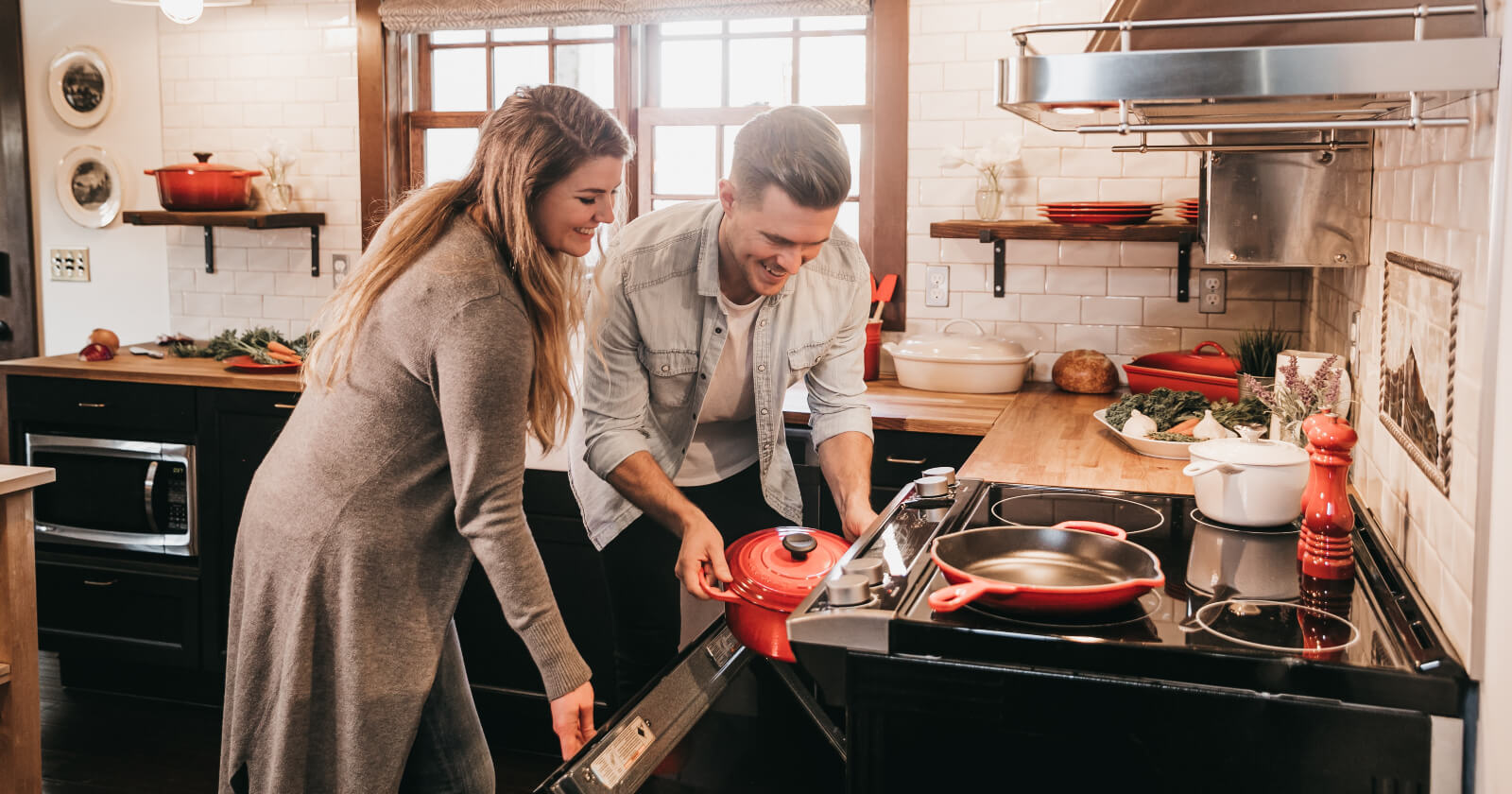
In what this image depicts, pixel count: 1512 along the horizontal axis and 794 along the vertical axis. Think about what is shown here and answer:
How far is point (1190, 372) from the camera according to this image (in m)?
3.08

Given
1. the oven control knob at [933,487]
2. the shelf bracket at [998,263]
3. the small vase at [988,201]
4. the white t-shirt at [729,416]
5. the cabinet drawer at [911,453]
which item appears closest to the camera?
the oven control knob at [933,487]

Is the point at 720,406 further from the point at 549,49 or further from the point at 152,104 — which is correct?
the point at 152,104

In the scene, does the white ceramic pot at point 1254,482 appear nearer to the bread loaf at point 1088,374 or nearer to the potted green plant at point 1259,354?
the potted green plant at point 1259,354

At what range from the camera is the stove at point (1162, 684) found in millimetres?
1243

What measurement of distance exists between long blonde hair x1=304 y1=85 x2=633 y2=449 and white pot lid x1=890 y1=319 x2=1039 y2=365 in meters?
1.93

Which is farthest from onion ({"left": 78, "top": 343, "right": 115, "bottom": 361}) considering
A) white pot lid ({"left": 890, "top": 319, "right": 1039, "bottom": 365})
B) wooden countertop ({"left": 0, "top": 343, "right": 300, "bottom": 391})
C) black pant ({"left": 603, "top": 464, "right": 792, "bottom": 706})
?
white pot lid ({"left": 890, "top": 319, "right": 1039, "bottom": 365})

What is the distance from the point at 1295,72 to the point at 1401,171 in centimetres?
65

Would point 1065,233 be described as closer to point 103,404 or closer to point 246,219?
point 246,219

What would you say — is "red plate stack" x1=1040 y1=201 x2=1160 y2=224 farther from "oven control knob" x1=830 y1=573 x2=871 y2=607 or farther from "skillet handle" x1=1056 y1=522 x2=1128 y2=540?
"oven control knob" x1=830 y1=573 x2=871 y2=607

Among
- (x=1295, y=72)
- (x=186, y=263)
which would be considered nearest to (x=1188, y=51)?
(x=1295, y=72)

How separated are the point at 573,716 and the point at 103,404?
115 inches

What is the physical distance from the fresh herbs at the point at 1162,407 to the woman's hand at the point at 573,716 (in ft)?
4.74

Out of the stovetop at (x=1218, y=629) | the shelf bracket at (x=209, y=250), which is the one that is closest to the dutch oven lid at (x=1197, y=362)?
the stovetop at (x=1218, y=629)

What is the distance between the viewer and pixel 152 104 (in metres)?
4.63
